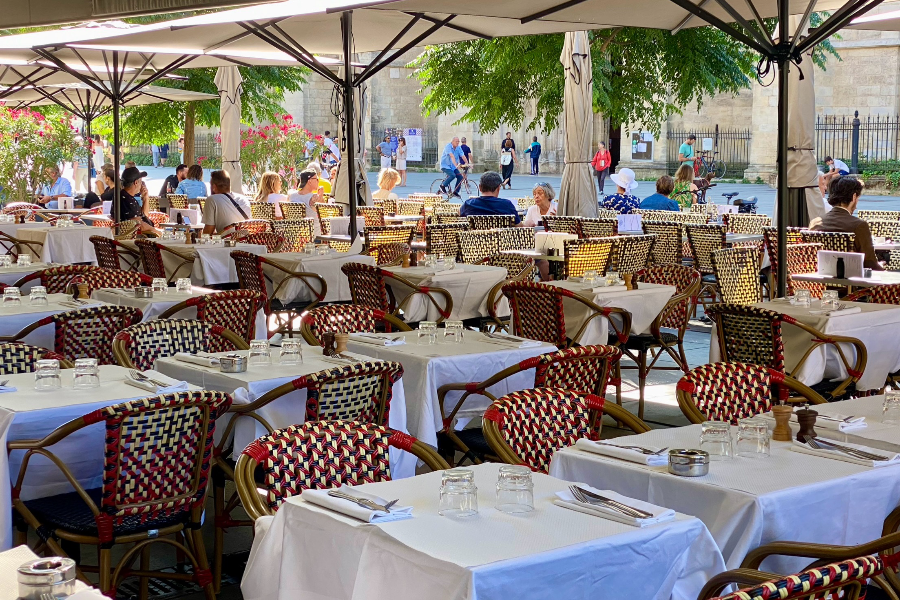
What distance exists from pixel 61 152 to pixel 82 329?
14.6 m

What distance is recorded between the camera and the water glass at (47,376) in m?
4.45

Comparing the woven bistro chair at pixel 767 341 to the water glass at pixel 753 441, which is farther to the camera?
the woven bistro chair at pixel 767 341

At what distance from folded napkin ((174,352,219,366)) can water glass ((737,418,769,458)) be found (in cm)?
229

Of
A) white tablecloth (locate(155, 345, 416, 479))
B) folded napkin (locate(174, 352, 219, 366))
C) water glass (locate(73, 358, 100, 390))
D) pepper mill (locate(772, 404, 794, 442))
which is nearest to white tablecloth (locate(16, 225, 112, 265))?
folded napkin (locate(174, 352, 219, 366))

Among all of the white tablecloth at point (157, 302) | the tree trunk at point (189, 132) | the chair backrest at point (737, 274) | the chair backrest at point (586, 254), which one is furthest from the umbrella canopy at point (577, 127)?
the tree trunk at point (189, 132)

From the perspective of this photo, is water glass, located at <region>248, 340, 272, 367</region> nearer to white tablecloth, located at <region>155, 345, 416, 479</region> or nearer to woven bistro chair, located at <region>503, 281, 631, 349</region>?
white tablecloth, located at <region>155, 345, 416, 479</region>

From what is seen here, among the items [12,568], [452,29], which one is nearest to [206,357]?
[12,568]

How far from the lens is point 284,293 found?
9234 millimetres

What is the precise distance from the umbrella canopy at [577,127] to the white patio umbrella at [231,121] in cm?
538

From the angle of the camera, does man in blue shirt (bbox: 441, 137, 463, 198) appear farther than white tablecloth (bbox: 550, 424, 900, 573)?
Yes

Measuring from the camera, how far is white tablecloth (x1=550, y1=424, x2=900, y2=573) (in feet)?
10.5

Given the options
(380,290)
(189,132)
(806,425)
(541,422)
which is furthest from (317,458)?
(189,132)

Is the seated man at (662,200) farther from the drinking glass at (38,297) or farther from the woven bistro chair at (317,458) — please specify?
the woven bistro chair at (317,458)

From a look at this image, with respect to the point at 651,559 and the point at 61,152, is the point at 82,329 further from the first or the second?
the point at 61,152
